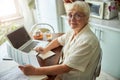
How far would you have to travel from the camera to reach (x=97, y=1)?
223 cm

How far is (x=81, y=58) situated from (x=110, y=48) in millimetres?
1102

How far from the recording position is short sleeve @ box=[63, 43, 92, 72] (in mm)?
1137

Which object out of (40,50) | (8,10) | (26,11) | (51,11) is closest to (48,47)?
(40,50)

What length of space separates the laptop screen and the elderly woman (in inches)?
13.9

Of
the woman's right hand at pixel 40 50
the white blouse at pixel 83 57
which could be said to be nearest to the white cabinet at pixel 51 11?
the woman's right hand at pixel 40 50

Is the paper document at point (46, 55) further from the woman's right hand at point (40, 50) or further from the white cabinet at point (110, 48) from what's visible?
the white cabinet at point (110, 48)

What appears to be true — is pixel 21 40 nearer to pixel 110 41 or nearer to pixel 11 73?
pixel 11 73

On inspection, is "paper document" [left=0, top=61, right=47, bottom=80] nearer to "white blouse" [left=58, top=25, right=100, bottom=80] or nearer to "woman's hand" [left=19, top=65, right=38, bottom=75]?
"woman's hand" [left=19, top=65, right=38, bottom=75]

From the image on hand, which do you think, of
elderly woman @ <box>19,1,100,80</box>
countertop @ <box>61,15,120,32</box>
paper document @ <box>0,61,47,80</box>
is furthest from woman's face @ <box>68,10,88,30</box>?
countertop @ <box>61,15,120,32</box>

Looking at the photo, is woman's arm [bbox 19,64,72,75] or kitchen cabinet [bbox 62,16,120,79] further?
kitchen cabinet [bbox 62,16,120,79]

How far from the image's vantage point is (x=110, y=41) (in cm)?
206

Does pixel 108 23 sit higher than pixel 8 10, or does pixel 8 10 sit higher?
pixel 8 10

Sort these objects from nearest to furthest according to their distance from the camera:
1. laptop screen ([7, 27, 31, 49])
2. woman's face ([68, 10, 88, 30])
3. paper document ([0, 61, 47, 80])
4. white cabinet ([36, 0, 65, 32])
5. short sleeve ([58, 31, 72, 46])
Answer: paper document ([0, 61, 47, 80]) → woman's face ([68, 10, 88, 30]) → laptop screen ([7, 27, 31, 49]) → short sleeve ([58, 31, 72, 46]) → white cabinet ([36, 0, 65, 32])

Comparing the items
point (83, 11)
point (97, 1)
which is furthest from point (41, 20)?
point (83, 11)
